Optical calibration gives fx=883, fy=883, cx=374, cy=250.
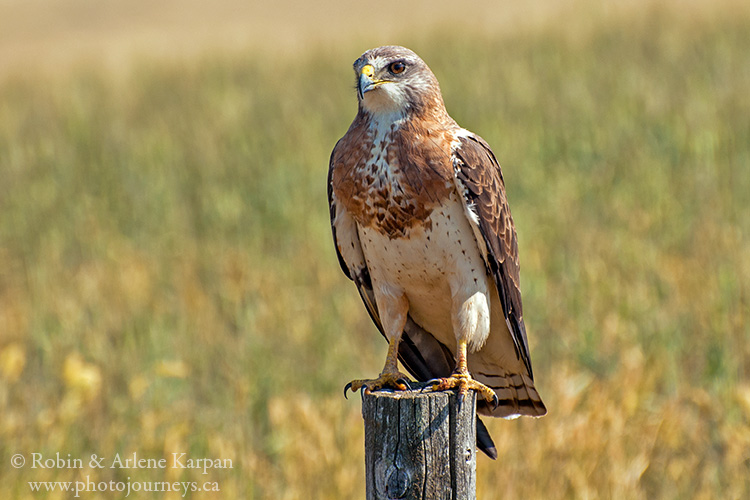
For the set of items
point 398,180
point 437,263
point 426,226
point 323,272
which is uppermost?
point 323,272

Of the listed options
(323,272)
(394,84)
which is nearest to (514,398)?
(394,84)

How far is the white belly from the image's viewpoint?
323cm

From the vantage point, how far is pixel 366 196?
3.20 m

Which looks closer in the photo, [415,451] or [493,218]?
[415,451]

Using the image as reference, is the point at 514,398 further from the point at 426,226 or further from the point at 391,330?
the point at 426,226

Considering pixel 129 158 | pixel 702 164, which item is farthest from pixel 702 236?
pixel 129 158

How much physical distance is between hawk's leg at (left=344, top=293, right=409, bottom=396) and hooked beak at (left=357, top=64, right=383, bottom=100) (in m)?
0.80

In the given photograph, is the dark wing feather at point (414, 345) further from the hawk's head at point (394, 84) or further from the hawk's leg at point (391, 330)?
the hawk's head at point (394, 84)

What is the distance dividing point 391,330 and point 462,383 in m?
0.48

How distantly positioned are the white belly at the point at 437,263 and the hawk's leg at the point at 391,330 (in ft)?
0.13

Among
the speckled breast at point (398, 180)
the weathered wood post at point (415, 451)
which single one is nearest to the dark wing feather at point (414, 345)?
the speckled breast at point (398, 180)

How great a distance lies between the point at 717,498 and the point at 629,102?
17.3 feet

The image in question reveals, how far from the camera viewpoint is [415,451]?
2.62 metres

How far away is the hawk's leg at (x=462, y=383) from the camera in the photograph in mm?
3100
